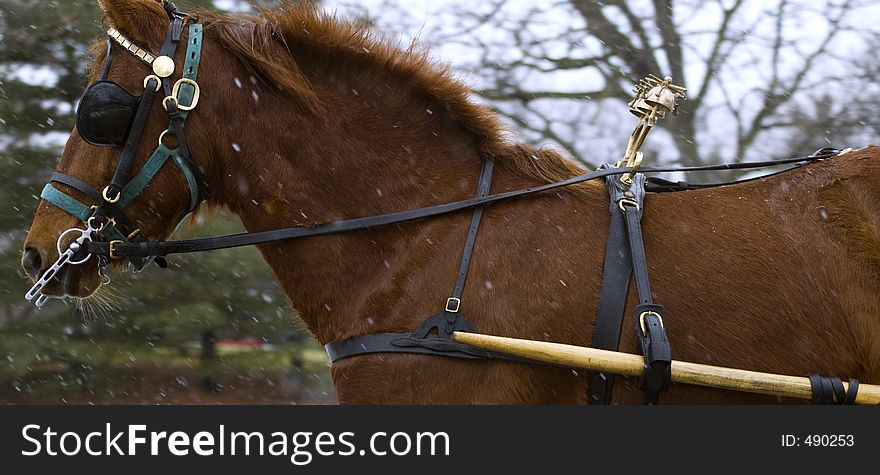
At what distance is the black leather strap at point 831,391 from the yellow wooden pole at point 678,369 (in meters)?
0.02

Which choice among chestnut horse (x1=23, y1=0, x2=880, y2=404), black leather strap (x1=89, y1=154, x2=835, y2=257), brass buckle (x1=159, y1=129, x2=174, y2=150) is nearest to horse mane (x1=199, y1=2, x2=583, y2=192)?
chestnut horse (x1=23, y1=0, x2=880, y2=404)

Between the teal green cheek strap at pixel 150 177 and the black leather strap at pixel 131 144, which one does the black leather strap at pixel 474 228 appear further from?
the black leather strap at pixel 131 144

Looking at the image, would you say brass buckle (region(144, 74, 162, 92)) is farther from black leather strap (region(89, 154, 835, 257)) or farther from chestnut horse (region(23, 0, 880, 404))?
black leather strap (region(89, 154, 835, 257))

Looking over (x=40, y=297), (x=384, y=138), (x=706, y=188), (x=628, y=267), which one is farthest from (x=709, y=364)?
(x=40, y=297)

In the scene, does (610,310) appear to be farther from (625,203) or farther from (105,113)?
(105,113)

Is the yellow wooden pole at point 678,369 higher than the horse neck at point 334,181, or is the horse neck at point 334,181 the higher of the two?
the horse neck at point 334,181

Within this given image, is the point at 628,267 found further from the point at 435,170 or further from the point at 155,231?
the point at 155,231

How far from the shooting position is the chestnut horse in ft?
8.48

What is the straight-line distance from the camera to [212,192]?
9.62ft

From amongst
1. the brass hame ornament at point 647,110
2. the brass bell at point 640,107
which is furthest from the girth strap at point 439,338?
the brass bell at point 640,107

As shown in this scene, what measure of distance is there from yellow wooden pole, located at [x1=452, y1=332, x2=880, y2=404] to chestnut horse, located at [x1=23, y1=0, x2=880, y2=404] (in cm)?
10

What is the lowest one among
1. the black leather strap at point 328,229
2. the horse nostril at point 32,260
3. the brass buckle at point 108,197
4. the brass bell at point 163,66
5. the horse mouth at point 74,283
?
the horse mouth at point 74,283

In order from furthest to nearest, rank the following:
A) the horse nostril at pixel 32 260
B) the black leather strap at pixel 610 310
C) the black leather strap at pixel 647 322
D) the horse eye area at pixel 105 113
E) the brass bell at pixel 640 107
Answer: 1. the brass bell at pixel 640 107
2. the horse nostril at pixel 32 260
3. the horse eye area at pixel 105 113
4. the black leather strap at pixel 610 310
5. the black leather strap at pixel 647 322

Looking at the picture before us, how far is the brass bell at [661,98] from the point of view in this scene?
2.98 m
